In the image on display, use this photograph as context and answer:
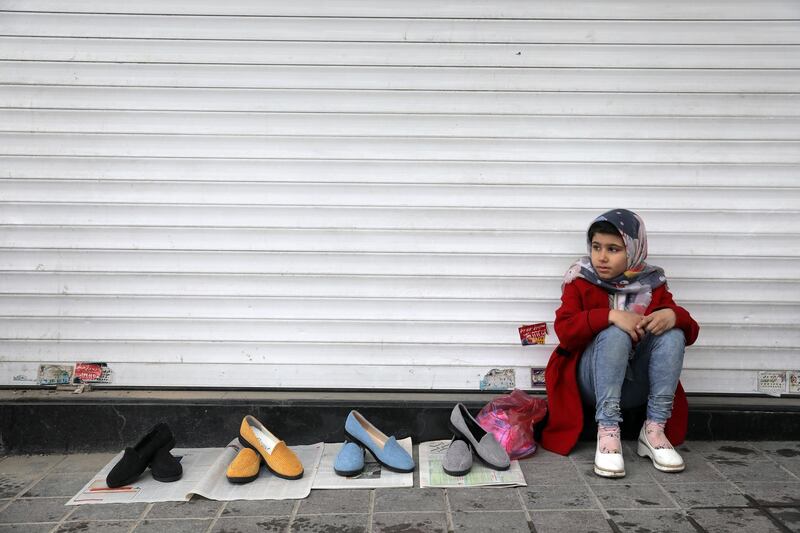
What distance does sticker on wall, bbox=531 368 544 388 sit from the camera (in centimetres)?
438

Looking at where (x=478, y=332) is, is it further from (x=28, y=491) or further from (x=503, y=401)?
(x=28, y=491)

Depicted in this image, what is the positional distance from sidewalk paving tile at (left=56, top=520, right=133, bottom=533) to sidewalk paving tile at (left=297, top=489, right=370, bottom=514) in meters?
0.73

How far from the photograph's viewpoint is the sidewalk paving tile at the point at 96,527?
10.7ft

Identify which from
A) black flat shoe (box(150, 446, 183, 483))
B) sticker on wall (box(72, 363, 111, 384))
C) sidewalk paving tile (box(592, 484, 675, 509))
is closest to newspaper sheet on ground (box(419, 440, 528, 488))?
sidewalk paving tile (box(592, 484, 675, 509))

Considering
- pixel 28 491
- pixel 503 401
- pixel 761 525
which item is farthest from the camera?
pixel 503 401

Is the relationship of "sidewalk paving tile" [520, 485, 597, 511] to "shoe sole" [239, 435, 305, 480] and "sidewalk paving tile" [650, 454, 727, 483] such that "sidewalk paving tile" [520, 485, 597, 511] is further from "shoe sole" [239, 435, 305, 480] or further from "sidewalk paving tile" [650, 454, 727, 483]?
"shoe sole" [239, 435, 305, 480]

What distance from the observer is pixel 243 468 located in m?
3.73

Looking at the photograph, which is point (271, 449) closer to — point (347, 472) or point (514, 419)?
point (347, 472)

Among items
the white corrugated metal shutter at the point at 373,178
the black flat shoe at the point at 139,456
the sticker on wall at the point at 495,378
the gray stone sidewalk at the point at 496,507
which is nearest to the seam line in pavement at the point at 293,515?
the gray stone sidewalk at the point at 496,507

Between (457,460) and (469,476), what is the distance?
95 millimetres

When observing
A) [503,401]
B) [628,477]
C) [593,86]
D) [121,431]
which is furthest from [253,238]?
[628,477]

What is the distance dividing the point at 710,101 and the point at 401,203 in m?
1.78

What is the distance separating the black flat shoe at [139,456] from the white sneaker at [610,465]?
6.97 feet

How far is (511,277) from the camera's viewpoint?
4.35 meters
